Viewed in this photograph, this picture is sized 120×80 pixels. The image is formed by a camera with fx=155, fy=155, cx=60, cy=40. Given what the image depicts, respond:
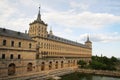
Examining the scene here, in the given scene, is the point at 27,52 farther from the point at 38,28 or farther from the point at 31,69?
the point at 38,28

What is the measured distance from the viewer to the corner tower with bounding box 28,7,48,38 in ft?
175

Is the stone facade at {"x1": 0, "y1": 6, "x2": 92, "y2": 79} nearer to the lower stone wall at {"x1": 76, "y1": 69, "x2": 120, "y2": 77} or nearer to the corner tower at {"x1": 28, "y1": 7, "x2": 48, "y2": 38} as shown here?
the corner tower at {"x1": 28, "y1": 7, "x2": 48, "y2": 38}

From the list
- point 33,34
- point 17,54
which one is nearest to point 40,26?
point 33,34

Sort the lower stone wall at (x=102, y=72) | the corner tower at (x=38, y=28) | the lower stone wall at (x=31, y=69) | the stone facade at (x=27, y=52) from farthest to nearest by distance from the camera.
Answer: the lower stone wall at (x=102, y=72) < the corner tower at (x=38, y=28) < the lower stone wall at (x=31, y=69) < the stone facade at (x=27, y=52)

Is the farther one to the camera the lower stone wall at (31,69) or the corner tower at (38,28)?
the corner tower at (38,28)

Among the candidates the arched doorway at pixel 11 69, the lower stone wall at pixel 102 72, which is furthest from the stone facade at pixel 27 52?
the lower stone wall at pixel 102 72

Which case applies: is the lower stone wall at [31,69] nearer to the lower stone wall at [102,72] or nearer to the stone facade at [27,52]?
the stone facade at [27,52]

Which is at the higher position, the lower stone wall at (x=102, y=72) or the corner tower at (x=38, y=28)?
the corner tower at (x=38, y=28)

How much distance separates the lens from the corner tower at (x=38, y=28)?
53.3m

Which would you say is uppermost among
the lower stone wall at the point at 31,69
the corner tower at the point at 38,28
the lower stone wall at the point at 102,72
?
the corner tower at the point at 38,28

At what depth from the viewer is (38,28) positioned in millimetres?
53312

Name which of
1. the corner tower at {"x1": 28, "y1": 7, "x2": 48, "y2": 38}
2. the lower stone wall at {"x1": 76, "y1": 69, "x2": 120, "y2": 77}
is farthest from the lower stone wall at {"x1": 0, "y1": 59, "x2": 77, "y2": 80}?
the corner tower at {"x1": 28, "y1": 7, "x2": 48, "y2": 38}

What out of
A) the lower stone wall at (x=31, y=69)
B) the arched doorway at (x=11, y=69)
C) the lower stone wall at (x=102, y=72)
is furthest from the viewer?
the lower stone wall at (x=102, y=72)

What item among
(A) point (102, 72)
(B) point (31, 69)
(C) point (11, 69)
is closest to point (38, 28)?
(B) point (31, 69)
